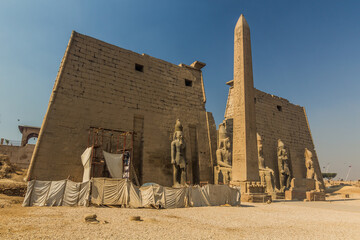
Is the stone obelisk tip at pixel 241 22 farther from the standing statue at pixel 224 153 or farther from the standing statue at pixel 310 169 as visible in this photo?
the standing statue at pixel 310 169

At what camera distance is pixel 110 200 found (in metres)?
6.93

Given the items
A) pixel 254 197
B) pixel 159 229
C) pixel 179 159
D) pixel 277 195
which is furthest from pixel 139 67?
pixel 277 195

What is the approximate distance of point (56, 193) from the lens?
673cm

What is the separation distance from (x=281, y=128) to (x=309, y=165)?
3.02 meters

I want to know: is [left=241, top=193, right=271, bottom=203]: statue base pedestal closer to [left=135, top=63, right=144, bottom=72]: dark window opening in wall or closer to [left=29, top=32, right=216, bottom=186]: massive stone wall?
[left=29, top=32, right=216, bottom=186]: massive stone wall

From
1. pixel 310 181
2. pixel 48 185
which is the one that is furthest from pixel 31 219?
pixel 310 181

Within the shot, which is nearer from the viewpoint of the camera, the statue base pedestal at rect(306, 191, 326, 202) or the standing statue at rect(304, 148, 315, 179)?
the statue base pedestal at rect(306, 191, 326, 202)

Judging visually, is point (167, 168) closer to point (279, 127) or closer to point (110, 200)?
point (110, 200)

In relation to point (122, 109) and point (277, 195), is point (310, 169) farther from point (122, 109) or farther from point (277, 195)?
point (122, 109)

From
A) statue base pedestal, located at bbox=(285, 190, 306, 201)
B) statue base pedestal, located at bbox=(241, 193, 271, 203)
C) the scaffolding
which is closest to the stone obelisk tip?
the scaffolding

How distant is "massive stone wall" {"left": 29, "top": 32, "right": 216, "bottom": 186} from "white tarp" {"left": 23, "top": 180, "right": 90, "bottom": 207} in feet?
5.66

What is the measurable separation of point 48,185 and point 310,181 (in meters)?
14.2

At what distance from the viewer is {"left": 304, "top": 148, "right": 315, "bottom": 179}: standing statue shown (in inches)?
655

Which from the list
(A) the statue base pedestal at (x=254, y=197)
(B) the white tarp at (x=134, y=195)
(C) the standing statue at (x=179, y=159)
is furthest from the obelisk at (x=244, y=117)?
(B) the white tarp at (x=134, y=195)
